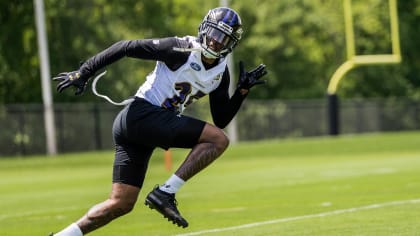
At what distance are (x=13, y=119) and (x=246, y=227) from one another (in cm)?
2857

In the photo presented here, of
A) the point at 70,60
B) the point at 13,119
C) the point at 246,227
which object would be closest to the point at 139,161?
the point at 246,227

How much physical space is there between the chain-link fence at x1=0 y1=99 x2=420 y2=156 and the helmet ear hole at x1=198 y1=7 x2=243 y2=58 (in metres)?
30.2

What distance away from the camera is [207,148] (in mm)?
8266

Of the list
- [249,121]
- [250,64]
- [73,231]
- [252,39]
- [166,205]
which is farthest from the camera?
[252,39]

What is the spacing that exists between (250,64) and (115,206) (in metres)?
51.2

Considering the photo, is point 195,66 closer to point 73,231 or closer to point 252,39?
point 73,231

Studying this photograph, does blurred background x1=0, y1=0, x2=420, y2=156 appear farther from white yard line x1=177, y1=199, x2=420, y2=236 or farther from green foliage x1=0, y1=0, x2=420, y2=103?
white yard line x1=177, y1=199, x2=420, y2=236

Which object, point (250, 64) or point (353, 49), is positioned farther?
point (250, 64)

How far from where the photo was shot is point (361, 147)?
34.0 m

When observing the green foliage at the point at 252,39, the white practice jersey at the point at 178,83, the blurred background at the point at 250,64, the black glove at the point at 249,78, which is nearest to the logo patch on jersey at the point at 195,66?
the white practice jersey at the point at 178,83

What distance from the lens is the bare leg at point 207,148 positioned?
827cm

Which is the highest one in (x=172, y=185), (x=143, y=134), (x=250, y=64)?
→ (x=250, y=64)

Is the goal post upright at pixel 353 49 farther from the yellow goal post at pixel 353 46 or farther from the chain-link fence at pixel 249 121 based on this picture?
the chain-link fence at pixel 249 121

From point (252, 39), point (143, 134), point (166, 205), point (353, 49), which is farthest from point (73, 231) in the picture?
point (252, 39)
